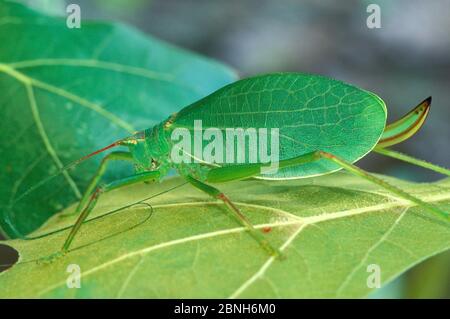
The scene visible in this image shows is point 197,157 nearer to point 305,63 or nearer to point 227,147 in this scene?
point 227,147

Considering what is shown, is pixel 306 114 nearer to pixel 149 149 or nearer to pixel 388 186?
pixel 388 186

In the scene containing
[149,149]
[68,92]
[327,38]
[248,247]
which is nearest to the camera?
[248,247]

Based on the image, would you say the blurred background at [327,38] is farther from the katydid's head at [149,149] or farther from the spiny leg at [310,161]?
the spiny leg at [310,161]

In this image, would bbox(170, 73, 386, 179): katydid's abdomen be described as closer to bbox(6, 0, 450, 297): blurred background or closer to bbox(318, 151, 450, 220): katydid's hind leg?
A: bbox(318, 151, 450, 220): katydid's hind leg

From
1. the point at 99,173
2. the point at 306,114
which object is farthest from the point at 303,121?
the point at 99,173

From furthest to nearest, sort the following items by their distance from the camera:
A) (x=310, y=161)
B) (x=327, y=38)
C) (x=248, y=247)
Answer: (x=327, y=38) → (x=310, y=161) → (x=248, y=247)

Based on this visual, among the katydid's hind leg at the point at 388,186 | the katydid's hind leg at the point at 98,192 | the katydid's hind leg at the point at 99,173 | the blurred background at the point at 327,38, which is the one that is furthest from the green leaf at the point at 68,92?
the blurred background at the point at 327,38

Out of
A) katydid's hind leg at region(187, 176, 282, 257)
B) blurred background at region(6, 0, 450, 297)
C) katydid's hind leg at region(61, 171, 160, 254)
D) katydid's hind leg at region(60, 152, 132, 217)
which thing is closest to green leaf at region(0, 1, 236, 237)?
katydid's hind leg at region(60, 152, 132, 217)

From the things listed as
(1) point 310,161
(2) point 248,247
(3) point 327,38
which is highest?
(3) point 327,38
